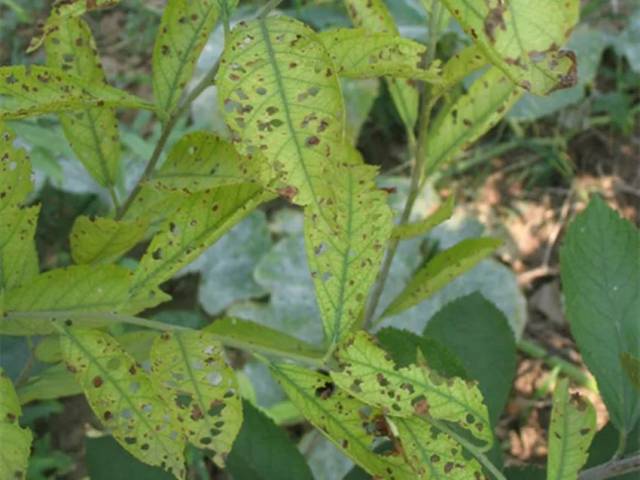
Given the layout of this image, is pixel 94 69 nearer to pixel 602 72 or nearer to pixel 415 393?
pixel 415 393

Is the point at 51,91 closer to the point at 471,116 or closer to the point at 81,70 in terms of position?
the point at 81,70

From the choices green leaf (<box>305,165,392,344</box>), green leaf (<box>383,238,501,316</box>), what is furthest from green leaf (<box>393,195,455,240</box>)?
green leaf (<box>305,165,392,344</box>)

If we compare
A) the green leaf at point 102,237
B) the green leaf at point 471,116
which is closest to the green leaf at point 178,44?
the green leaf at point 102,237

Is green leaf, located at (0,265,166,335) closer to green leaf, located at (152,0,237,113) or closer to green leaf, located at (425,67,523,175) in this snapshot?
green leaf, located at (152,0,237,113)

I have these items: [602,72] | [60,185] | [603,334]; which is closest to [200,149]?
[603,334]

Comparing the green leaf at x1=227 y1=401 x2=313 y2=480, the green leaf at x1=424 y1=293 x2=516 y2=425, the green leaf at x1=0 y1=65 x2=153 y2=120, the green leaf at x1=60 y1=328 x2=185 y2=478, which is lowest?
the green leaf at x1=227 y1=401 x2=313 y2=480

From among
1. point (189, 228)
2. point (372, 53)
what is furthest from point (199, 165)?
point (372, 53)
